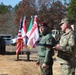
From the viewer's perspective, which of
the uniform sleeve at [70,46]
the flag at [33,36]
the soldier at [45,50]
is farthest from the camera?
the flag at [33,36]

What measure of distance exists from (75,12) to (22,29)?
40633mm

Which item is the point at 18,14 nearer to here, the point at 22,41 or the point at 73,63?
the point at 22,41

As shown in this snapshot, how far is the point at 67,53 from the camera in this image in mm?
6840

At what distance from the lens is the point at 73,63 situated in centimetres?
700

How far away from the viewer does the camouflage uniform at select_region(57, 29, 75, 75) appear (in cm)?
669

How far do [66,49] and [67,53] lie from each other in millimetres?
182

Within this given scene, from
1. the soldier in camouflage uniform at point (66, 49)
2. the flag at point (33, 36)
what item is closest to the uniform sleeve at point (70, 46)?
the soldier in camouflage uniform at point (66, 49)

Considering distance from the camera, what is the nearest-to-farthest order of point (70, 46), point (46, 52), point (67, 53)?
point (70, 46)
point (67, 53)
point (46, 52)

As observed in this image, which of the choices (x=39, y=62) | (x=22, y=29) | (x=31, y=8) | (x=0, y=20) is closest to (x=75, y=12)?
(x=31, y=8)

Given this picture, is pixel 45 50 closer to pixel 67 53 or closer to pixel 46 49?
pixel 46 49

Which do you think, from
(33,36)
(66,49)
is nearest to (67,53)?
(66,49)

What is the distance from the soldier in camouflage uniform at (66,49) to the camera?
6.70 metres

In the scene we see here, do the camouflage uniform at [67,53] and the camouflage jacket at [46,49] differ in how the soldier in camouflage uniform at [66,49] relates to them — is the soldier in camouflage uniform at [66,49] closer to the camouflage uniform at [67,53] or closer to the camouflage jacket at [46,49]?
the camouflage uniform at [67,53]

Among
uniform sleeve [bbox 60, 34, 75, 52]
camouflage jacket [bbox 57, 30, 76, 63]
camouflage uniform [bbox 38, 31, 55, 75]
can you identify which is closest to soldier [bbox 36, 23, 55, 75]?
camouflage uniform [bbox 38, 31, 55, 75]
